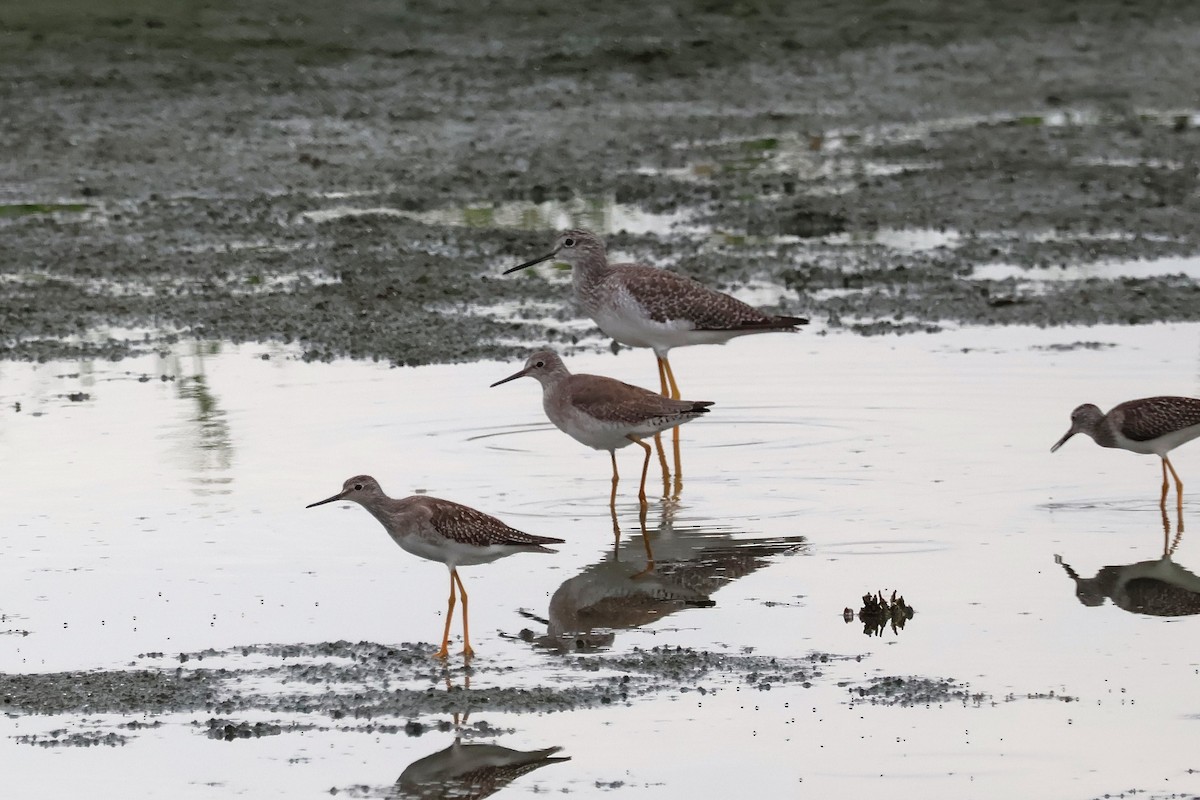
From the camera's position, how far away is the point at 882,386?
12711 millimetres

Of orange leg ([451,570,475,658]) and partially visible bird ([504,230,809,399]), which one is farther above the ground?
partially visible bird ([504,230,809,399])

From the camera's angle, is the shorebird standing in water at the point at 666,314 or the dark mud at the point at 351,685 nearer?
the dark mud at the point at 351,685

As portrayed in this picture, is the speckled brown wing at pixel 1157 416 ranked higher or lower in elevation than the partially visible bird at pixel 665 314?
lower

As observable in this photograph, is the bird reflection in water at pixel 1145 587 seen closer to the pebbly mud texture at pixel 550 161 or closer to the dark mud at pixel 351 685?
the dark mud at pixel 351 685

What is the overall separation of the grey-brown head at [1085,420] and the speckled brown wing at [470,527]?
3598 millimetres

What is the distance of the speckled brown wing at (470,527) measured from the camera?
27.0 ft

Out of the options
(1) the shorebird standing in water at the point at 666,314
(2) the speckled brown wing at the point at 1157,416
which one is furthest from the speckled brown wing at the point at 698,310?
(2) the speckled brown wing at the point at 1157,416

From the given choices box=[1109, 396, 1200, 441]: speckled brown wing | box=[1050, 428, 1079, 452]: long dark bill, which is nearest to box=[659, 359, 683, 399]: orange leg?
box=[1050, 428, 1079, 452]: long dark bill

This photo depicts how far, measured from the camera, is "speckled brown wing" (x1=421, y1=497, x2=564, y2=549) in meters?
8.23

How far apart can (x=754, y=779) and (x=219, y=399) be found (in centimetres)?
648

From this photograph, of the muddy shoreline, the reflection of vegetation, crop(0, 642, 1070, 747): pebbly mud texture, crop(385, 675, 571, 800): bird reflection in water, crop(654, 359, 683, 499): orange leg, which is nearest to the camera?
crop(385, 675, 571, 800): bird reflection in water

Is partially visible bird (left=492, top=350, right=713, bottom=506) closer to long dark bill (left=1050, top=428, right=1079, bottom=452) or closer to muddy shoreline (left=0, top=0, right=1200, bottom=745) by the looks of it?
long dark bill (left=1050, top=428, right=1079, bottom=452)

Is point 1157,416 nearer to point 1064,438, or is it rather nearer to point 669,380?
point 1064,438

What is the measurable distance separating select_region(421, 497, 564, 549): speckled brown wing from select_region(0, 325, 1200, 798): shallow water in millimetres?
382
